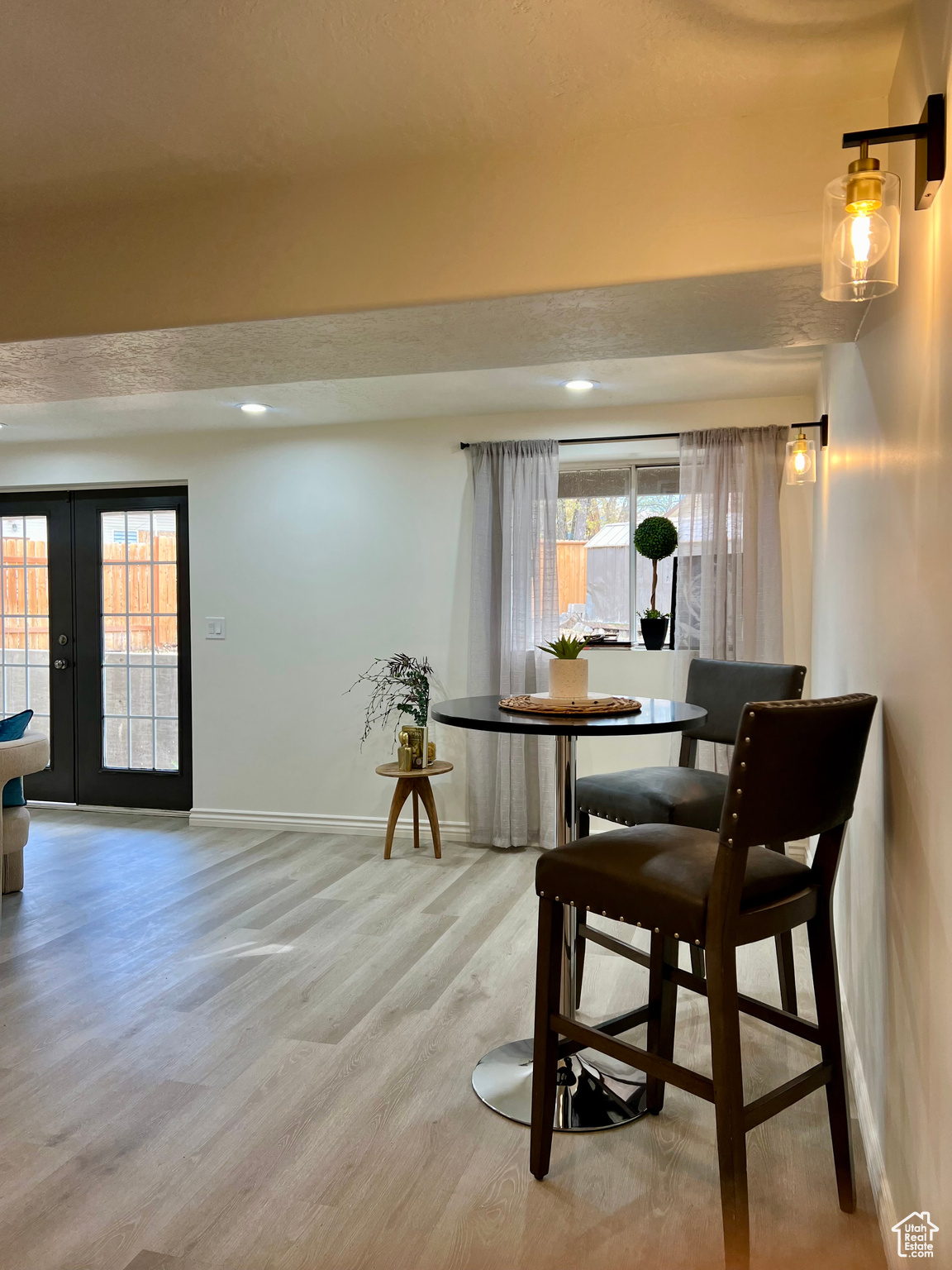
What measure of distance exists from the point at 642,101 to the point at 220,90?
3.02 ft

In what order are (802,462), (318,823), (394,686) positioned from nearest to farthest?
(802,462) → (394,686) → (318,823)

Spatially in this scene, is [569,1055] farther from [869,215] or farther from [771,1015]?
[869,215]

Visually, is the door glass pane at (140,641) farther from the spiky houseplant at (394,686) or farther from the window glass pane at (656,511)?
the window glass pane at (656,511)

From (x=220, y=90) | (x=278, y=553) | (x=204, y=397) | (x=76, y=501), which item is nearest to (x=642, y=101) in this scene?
(x=220, y=90)

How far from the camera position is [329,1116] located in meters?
2.19

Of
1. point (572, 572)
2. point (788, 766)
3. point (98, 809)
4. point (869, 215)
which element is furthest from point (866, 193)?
point (98, 809)

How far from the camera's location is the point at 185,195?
8.01ft

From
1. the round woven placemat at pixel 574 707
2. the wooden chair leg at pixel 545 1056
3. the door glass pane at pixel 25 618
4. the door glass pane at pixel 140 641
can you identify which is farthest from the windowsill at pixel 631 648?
the door glass pane at pixel 25 618

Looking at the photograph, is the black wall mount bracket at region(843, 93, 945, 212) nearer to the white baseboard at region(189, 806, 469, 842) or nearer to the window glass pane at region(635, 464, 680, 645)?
the window glass pane at region(635, 464, 680, 645)

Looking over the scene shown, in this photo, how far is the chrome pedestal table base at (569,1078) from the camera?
2.20 metres

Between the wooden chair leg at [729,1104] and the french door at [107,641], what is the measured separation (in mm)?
4518

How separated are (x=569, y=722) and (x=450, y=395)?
8.91 ft

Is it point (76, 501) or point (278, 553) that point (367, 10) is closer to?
point (278, 553)

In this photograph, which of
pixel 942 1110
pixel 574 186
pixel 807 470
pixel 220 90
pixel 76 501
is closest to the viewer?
pixel 942 1110
